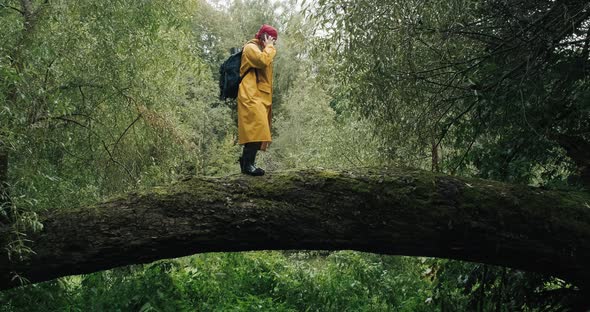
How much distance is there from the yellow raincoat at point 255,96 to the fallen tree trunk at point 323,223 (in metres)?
0.53

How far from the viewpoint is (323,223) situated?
199 inches

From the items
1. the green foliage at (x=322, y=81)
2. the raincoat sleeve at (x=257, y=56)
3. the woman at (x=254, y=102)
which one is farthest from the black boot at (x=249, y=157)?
the green foliage at (x=322, y=81)

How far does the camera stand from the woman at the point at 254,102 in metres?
5.43

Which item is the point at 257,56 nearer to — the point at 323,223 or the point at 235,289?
the point at 323,223

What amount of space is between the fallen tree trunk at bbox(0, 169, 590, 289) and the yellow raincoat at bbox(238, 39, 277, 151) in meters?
0.53

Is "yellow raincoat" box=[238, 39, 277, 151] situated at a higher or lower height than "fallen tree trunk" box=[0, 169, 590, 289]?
higher

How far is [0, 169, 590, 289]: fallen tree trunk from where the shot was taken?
4.97m

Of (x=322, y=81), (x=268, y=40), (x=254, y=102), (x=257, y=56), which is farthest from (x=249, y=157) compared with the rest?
(x=322, y=81)

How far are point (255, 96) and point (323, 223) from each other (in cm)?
140

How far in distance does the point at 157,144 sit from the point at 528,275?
539 centimetres

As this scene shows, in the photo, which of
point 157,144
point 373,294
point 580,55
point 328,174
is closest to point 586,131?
point 580,55

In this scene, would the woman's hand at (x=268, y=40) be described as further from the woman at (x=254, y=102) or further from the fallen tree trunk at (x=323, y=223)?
the fallen tree trunk at (x=323, y=223)

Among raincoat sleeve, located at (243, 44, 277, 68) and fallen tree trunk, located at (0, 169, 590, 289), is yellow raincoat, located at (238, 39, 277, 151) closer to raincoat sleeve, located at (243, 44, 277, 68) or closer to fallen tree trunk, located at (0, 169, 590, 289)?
raincoat sleeve, located at (243, 44, 277, 68)

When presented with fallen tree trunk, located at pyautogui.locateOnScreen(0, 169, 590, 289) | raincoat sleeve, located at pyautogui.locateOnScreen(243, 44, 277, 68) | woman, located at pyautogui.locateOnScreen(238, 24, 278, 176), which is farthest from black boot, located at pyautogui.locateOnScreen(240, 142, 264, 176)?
raincoat sleeve, located at pyautogui.locateOnScreen(243, 44, 277, 68)
